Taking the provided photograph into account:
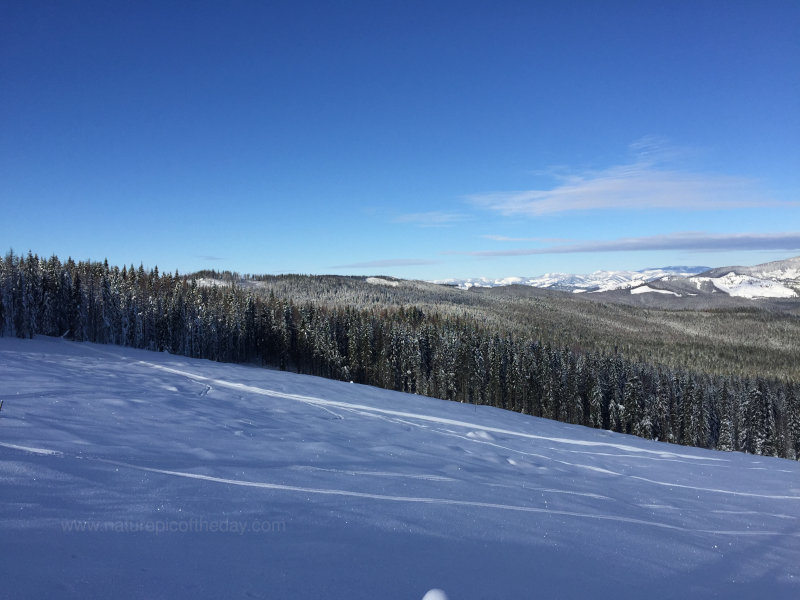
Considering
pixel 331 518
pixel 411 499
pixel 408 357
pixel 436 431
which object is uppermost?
pixel 331 518

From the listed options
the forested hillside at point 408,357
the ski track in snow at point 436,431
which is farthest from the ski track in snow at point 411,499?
the forested hillside at point 408,357

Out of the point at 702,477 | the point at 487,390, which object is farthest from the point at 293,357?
the point at 702,477

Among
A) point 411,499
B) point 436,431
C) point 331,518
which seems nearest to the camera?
point 331,518

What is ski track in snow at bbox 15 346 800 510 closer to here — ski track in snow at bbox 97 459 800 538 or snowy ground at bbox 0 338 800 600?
ski track in snow at bbox 97 459 800 538

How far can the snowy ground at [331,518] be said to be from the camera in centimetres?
423

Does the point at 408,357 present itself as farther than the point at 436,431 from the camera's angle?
Yes

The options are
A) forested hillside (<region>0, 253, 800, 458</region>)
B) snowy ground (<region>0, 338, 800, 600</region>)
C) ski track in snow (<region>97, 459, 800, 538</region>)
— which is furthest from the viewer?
forested hillside (<region>0, 253, 800, 458</region>)

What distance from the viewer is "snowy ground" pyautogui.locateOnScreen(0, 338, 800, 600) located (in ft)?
13.9

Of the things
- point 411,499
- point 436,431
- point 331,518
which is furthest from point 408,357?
point 331,518

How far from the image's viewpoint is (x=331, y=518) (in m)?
6.06

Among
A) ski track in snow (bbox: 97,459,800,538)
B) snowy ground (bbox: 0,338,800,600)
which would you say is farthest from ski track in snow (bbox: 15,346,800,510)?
snowy ground (bbox: 0,338,800,600)

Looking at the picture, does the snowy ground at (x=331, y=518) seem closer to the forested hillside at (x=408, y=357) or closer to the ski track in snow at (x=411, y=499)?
the ski track in snow at (x=411, y=499)

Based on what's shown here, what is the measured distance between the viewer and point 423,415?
2559 centimetres

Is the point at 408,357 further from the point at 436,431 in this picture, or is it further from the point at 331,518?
the point at 331,518
